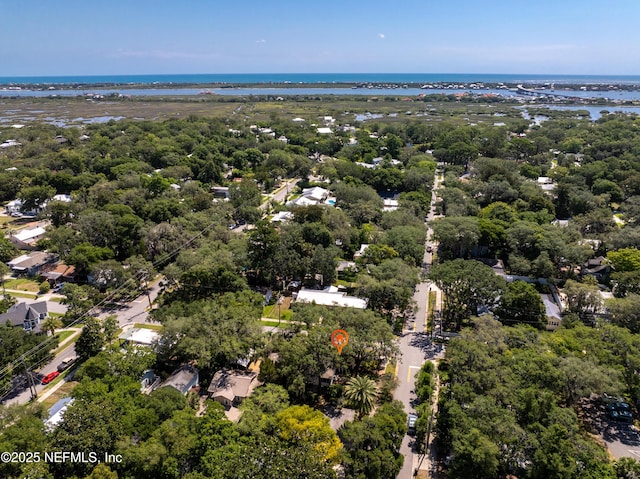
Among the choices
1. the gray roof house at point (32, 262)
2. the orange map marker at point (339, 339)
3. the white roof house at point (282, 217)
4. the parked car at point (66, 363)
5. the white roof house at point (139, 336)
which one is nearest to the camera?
the orange map marker at point (339, 339)

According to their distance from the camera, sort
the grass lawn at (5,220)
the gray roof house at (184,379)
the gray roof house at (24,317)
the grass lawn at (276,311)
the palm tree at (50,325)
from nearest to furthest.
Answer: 1. the gray roof house at (184,379)
2. the palm tree at (50,325)
3. the gray roof house at (24,317)
4. the grass lawn at (276,311)
5. the grass lawn at (5,220)

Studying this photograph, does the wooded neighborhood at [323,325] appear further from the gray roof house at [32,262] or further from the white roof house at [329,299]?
the white roof house at [329,299]

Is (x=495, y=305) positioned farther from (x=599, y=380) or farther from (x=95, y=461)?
(x=95, y=461)

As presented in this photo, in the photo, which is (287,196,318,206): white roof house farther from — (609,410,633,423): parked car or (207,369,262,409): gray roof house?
(609,410,633,423): parked car

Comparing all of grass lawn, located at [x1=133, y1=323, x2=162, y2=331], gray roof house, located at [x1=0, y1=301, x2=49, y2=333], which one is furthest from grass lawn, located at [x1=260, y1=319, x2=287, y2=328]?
gray roof house, located at [x1=0, y1=301, x2=49, y2=333]

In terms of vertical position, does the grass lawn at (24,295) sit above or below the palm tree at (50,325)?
below

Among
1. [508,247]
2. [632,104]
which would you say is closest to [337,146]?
[508,247]

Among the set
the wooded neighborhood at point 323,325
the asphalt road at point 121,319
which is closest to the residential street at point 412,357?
the wooded neighborhood at point 323,325
